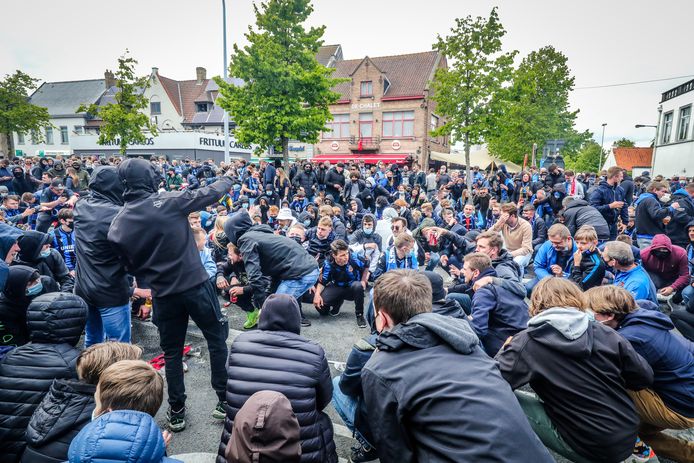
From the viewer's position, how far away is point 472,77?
17.5 m

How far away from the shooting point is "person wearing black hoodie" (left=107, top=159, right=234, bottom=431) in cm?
303

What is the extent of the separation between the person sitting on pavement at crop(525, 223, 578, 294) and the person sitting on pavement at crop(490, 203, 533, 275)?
3.72 feet

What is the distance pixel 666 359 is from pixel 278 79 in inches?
644

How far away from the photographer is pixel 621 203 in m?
7.79

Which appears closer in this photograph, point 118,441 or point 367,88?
point 118,441

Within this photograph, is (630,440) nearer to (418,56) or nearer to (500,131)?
(500,131)

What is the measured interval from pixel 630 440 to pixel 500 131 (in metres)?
17.5

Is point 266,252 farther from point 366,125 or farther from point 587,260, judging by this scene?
point 366,125

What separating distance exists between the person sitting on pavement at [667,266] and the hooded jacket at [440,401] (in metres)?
5.42

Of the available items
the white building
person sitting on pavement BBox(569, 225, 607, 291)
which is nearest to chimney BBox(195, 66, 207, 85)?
the white building

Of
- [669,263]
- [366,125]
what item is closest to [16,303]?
[669,263]

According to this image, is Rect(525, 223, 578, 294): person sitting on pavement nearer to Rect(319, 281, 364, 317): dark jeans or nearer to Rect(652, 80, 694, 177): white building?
Rect(319, 281, 364, 317): dark jeans

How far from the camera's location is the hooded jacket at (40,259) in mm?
4219

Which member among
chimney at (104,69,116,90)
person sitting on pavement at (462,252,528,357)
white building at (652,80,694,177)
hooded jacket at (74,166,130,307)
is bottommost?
person sitting on pavement at (462,252,528,357)
